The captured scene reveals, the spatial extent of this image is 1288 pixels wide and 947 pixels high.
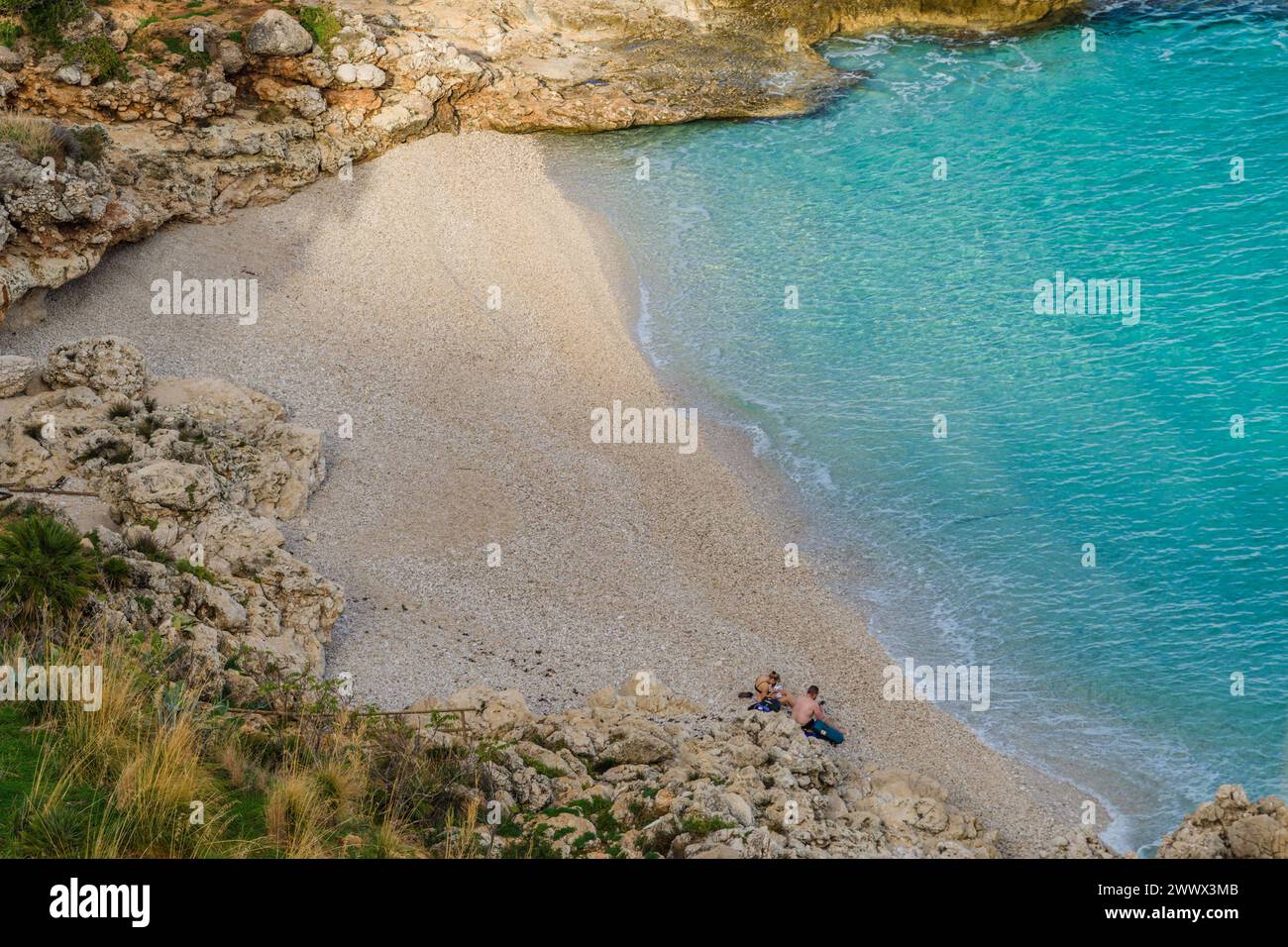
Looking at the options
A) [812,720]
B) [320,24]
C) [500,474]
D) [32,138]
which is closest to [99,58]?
[32,138]

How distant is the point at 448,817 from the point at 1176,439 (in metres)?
15.3

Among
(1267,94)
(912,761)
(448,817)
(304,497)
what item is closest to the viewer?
(448,817)

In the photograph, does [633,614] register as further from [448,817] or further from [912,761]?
[448,817]

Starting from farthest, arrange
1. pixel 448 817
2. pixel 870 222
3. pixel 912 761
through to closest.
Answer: pixel 870 222 < pixel 912 761 < pixel 448 817

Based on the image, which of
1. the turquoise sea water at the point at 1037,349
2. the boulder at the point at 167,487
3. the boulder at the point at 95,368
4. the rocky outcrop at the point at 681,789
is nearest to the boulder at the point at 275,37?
the turquoise sea water at the point at 1037,349

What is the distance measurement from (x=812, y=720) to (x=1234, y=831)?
4.88m

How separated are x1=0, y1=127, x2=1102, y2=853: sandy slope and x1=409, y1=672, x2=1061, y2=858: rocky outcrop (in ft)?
2.85

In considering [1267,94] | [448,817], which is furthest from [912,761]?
[1267,94]

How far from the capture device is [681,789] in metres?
10.8

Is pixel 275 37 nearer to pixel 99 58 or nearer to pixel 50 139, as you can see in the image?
pixel 99 58

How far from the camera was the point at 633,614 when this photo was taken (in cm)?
1617
